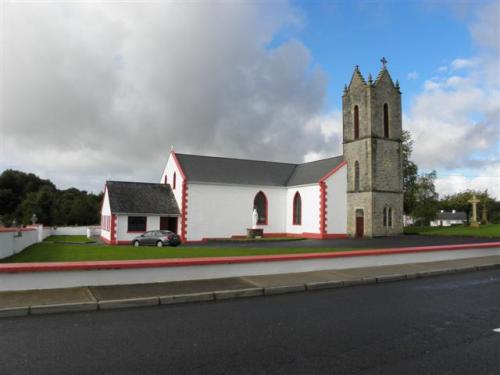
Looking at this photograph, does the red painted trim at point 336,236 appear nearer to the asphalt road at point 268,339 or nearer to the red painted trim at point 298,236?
the red painted trim at point 298,236

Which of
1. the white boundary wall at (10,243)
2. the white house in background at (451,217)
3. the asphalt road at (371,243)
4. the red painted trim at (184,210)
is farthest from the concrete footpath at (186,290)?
the white house in background at (451,217)

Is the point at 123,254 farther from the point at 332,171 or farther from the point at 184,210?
the point at 332,171

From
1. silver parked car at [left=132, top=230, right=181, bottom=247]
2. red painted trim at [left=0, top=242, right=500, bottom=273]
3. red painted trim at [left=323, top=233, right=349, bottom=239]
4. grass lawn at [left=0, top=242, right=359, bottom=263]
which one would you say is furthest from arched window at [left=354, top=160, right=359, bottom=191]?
red painted trim at [left=0, top=242, right=500, bottom=273]

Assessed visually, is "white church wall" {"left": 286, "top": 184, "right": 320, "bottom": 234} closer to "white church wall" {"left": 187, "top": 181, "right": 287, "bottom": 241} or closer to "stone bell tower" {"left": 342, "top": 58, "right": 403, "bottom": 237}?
"white church wall" {"left": 187, "top": 181, "right": 287, "bottom": 241}

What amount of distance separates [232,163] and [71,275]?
32072 millimetres

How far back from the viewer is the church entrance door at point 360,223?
36.9m

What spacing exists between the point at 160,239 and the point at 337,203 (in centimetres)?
1743

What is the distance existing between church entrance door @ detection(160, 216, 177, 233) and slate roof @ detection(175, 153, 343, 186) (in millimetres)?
3940

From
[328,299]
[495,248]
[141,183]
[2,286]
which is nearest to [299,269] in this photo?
[328,299]

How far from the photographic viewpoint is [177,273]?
10.5 m

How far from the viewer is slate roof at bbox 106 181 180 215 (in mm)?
33906

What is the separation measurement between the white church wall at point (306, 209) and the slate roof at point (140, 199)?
11584 mm

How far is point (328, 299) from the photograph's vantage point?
9039 mm

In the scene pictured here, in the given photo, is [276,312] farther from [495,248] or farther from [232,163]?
[232,163]
